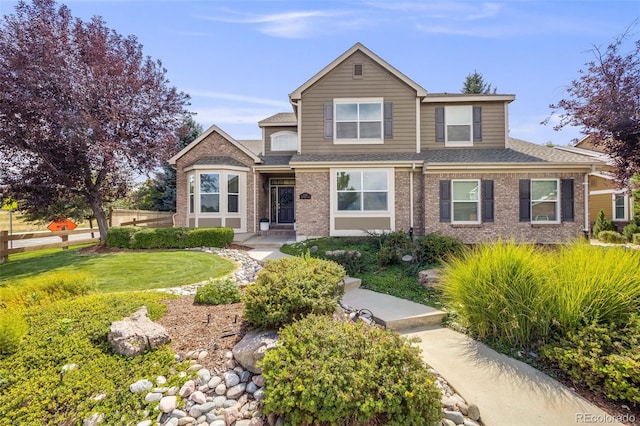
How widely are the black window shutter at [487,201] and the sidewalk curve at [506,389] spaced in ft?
28.9

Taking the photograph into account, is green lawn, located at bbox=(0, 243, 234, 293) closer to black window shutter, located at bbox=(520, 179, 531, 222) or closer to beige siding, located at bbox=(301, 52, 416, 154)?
beige siding, located at bbox=(301, 52, 416, 154)

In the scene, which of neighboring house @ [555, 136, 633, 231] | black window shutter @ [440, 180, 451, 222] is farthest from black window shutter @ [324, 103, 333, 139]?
neighboring house @ [555, 136, 633, 231]

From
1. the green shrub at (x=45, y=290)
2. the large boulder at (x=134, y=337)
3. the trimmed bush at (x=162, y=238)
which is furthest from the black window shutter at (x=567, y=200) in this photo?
the green shrub at (x=45, y=290)

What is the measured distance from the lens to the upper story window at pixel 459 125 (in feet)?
41.7

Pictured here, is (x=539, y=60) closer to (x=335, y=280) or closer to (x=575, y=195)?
(x=575, y=195)

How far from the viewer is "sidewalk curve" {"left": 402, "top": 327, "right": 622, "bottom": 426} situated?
2.53 m

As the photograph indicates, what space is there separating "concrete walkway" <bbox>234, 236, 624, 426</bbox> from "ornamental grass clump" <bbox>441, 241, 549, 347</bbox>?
0.33 metres

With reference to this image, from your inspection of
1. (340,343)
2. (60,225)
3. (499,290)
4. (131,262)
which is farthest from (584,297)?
(60,225)

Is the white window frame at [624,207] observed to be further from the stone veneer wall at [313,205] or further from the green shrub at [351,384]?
the green shrub at [351,384]

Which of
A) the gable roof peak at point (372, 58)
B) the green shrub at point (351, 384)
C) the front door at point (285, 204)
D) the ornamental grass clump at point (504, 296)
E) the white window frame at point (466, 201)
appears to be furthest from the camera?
the front door at point (285, 204)

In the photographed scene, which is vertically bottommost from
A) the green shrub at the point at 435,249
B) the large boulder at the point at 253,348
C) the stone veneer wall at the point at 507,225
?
the large boulder at the point at 253,348

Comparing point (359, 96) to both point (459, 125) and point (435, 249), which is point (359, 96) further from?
point (435, 249)

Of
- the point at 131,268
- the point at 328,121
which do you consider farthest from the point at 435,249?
the point at 131,268

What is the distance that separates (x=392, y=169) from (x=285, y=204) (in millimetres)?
6590
